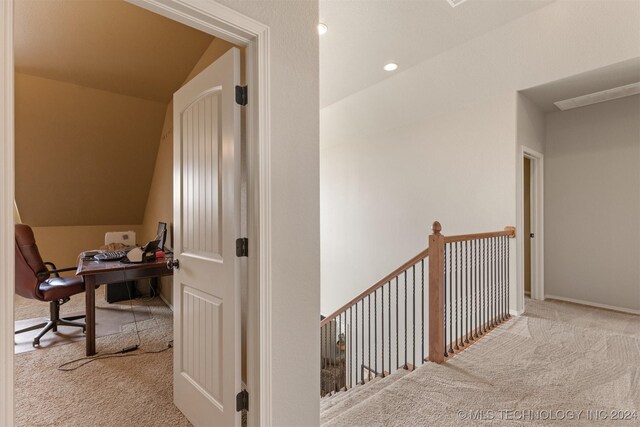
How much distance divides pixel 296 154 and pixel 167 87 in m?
2.86

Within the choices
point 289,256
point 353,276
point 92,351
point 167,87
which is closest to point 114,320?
point 92,351

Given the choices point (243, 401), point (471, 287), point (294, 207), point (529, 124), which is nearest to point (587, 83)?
point (529, 124)

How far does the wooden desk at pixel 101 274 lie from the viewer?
8.33 ft

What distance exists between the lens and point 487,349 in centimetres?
272

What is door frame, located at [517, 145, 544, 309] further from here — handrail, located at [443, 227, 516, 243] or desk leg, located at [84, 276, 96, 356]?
desk leg, located at [84, 276, 96, 356]

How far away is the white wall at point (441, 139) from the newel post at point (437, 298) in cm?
165

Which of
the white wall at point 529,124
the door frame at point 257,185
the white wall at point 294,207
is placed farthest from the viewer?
the white wall at point 529,124

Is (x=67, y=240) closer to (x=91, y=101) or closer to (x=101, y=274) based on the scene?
(x=91, y=101)

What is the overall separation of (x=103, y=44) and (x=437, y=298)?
3718 mm

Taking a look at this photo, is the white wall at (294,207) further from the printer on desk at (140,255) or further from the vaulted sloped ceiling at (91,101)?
the printer on desk at (140,255)

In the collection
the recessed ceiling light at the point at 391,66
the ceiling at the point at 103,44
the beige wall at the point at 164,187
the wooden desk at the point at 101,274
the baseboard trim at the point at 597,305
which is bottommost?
the baseboard trim at the point at 597,305

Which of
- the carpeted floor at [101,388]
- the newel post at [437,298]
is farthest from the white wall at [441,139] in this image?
the carpeted floor at [101,388]

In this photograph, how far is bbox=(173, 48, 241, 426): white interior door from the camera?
1.44 meters

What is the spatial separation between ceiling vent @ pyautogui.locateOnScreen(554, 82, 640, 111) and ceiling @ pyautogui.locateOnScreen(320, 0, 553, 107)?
5.05 feet
